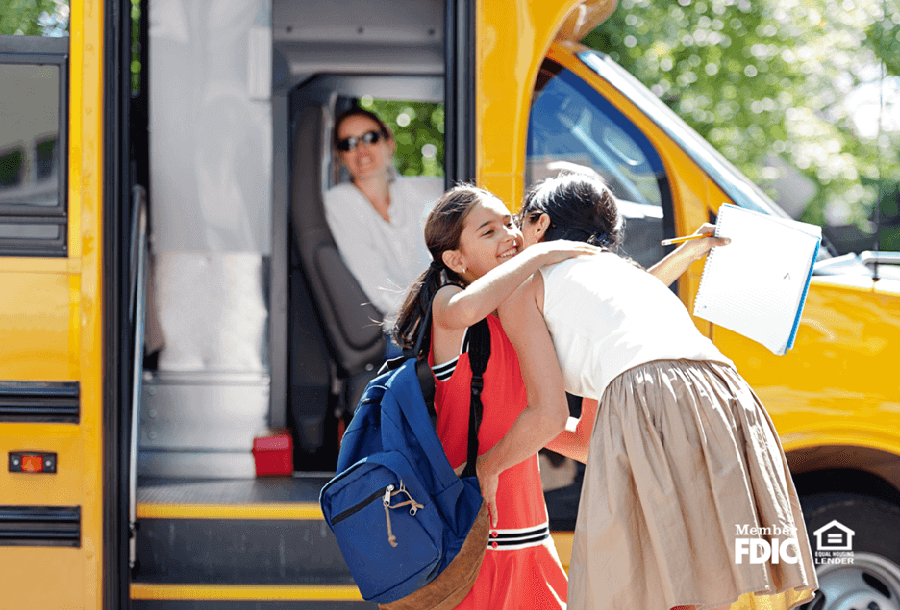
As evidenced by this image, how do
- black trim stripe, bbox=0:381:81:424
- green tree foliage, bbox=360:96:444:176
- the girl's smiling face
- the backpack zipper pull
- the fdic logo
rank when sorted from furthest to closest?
green tree foliage, bbox=360:96:444:176, black trim stripe, bbox=0:381:81:424, the girl's smiling face, the backpack zipper pull, the fdic logo

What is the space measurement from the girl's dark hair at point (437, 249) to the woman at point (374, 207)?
171 cm

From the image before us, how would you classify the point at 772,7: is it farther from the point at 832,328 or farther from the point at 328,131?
the point at 328,131

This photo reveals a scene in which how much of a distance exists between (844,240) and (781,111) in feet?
2.75

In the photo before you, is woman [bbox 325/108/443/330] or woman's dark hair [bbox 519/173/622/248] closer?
woman's dark hair [bbox 519/173/622/248]

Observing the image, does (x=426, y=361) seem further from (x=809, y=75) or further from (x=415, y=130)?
(x=415, y=130)

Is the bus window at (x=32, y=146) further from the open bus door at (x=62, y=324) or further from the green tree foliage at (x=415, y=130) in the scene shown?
the green tree foliage at (x=415, y=130)

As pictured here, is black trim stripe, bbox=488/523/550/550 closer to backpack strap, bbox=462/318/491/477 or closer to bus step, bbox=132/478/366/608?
backpack strap, bbox=462/318/491/477

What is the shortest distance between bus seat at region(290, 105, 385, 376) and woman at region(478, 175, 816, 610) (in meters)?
1.94

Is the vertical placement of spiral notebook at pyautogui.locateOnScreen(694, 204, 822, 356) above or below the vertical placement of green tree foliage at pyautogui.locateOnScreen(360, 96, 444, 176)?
below

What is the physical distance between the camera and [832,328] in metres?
2.43

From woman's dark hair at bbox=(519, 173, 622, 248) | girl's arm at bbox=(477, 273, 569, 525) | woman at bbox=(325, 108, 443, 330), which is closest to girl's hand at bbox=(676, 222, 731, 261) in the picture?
woman's dark hair at bbox=(519, 173, 622, 248)

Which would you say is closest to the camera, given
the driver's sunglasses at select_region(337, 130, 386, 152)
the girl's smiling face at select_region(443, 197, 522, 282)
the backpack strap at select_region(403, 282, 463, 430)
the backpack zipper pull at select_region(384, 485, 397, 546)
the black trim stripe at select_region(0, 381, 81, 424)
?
the backpack zipper pull at select_region(384, 485, 397, 546)

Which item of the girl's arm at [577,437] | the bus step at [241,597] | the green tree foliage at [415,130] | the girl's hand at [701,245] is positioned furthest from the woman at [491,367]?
the green tree foliage at [415,130]

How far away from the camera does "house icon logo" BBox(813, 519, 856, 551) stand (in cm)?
257
